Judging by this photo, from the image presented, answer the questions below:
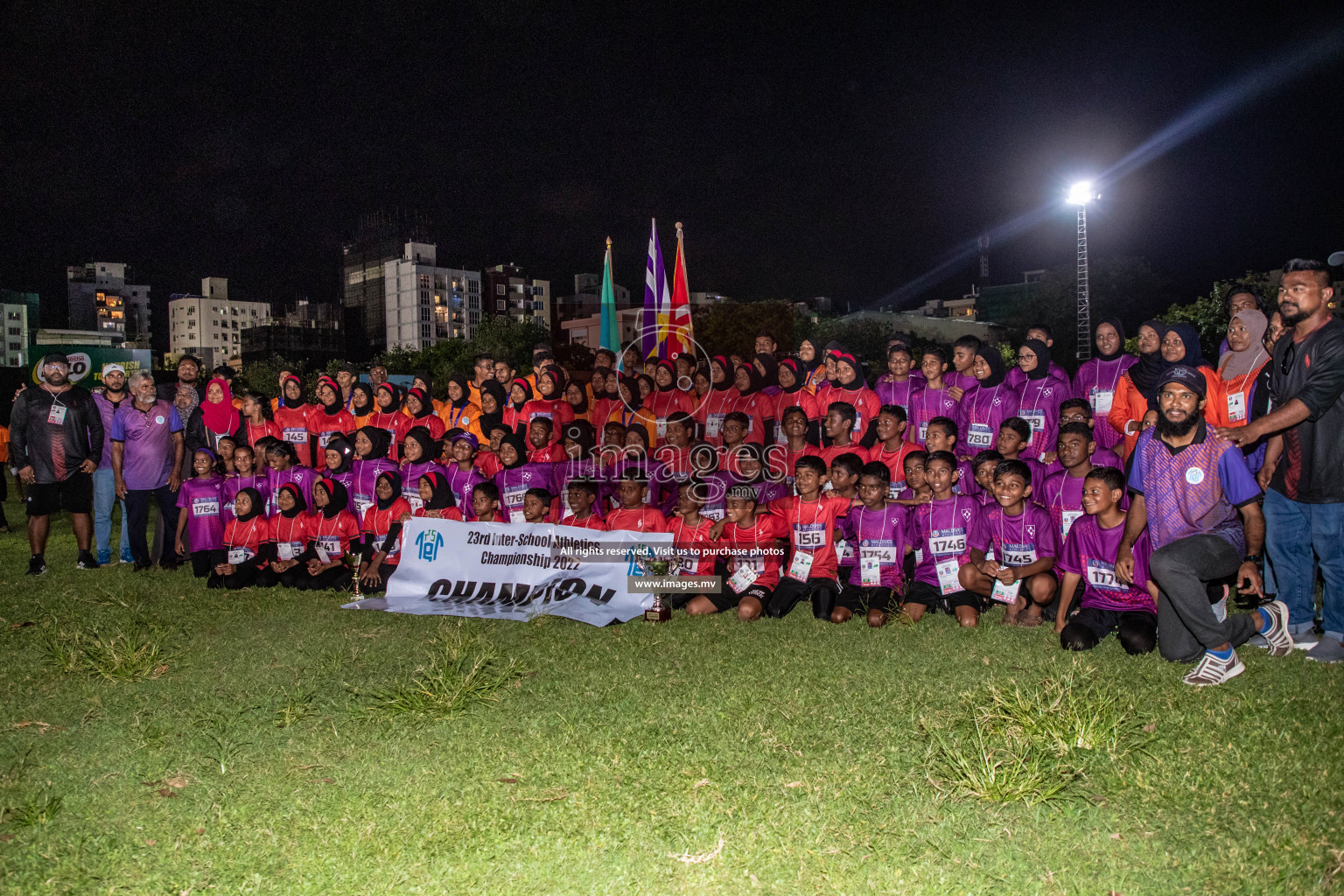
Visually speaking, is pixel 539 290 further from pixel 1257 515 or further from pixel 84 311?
Answer: pixel 1257 515

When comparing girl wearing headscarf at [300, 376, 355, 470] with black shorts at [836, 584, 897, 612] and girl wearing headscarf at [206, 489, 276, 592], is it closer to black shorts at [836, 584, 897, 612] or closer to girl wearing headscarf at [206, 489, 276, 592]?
girl wearing headscarf at [206, 489, 276, 592]

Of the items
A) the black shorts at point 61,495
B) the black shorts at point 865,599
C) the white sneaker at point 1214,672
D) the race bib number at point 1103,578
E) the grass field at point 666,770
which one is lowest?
the grass field at point 666,770

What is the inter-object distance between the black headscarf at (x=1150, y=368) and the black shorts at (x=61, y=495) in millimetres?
10724

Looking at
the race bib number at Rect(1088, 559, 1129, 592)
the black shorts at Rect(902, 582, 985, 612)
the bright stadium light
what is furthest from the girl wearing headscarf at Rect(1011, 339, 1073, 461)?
the bright stadium light

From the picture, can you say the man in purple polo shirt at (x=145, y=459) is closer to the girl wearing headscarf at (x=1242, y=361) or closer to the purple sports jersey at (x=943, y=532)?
the purple sports jersey at (x=943, y=532)

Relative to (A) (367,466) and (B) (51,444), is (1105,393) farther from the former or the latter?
(B) (51,444)

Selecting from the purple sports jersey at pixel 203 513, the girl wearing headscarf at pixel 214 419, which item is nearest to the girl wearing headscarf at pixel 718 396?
the purple sports jersey at pixel 203 513

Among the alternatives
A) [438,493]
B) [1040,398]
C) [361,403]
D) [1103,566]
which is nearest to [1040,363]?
[1040,398]

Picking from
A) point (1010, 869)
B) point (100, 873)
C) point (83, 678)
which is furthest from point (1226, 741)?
point (83, 678)

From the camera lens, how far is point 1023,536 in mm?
6785

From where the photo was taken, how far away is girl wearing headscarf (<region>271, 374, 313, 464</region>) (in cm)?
1050

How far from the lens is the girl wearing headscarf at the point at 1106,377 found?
7.84 m

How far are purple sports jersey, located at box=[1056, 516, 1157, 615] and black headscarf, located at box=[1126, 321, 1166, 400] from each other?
165 cm

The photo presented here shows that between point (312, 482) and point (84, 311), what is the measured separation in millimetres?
177553
